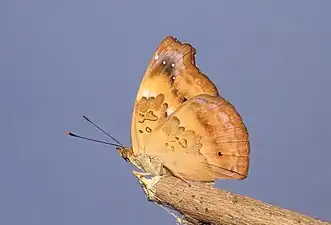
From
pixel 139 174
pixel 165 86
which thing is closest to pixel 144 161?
pixel 139 174

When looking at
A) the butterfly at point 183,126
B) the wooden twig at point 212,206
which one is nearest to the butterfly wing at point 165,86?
the butterfly at point 183,126

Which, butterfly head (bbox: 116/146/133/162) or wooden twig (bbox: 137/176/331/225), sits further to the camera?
butterfly head (bbox: 116/146/133/162)

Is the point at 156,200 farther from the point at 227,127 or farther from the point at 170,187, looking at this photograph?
the point at 227,127

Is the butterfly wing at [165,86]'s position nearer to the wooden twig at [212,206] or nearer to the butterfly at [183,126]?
the butterfly at [183,126]

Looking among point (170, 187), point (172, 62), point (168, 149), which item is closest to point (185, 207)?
point (170, 187)

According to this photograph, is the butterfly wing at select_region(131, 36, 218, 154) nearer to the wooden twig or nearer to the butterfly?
the butterfly

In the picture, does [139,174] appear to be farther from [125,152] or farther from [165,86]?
[165,86]

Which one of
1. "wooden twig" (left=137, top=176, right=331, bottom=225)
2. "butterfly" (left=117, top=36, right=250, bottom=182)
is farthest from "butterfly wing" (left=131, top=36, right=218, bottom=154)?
"wooden twig" (left=137, top=176, right=331, bottom=225)
